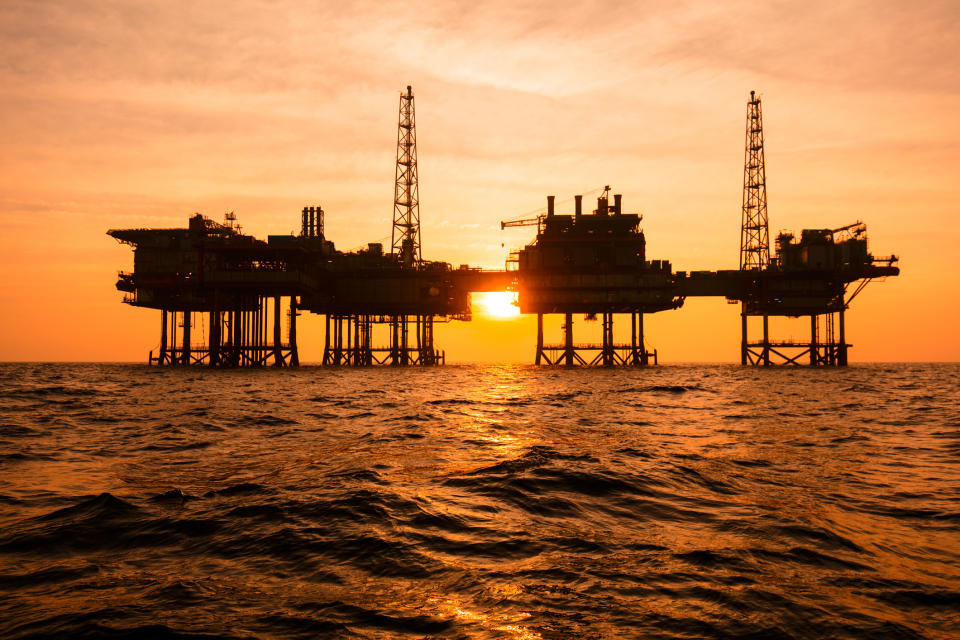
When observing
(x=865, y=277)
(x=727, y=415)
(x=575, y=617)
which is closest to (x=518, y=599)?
(x=575, y=617)

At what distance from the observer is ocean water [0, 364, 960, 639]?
21.9 ft

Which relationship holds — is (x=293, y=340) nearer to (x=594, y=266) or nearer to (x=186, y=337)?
(x=186, y=337)

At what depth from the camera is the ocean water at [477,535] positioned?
263 inches

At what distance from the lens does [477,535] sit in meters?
9.63

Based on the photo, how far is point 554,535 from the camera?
31.9 ft

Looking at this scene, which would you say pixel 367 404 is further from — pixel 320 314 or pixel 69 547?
pixel 320 314

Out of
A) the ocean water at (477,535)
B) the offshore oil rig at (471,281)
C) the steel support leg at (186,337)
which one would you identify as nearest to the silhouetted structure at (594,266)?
the offshore oil rig at (471,281)

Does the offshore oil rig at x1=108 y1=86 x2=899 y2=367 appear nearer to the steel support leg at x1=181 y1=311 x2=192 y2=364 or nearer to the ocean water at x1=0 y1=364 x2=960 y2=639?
the steel support leg at x1=181 y1=311 x2=192 y2=364

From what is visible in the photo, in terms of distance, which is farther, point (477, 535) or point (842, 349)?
point (842, 349)

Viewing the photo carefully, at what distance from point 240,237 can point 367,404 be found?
64932 mm

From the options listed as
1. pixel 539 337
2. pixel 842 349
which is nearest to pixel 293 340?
pixel 539 337

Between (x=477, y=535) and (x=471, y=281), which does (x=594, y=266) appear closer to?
(x=471, y=281)

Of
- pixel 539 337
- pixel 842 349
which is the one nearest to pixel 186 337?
pixel 539 337

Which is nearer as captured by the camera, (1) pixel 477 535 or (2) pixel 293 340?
(1) pixel 477 535
